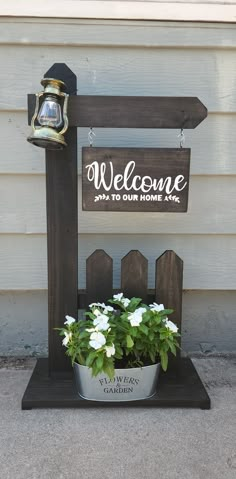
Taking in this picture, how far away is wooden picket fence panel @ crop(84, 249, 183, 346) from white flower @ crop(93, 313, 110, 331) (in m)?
0.23

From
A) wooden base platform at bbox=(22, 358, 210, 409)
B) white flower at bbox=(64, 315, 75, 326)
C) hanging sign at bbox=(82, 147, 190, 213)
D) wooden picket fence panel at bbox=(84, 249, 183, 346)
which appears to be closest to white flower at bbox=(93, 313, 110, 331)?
white flower at bbox=(64, 315, 75, 326)

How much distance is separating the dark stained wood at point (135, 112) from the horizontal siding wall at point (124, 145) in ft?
1.05

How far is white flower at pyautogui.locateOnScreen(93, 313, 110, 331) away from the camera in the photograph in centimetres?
166

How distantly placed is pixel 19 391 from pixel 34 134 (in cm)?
113

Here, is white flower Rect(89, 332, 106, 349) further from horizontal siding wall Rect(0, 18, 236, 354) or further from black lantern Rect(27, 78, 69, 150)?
black lantern Rect(27, 78, 69, 150)

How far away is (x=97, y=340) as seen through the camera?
1.61 m

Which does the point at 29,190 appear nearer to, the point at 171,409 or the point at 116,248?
the point at 116,248

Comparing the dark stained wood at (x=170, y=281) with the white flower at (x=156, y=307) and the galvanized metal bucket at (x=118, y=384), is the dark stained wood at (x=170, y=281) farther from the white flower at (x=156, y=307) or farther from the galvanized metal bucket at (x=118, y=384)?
the galvanized metal bucket at (x=118, y=384)

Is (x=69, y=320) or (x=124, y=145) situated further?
(x=124, y=145)

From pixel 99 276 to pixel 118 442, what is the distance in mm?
699

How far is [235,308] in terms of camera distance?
2344 millimetres

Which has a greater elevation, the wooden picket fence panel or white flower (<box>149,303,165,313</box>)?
the wooden picket fence panel

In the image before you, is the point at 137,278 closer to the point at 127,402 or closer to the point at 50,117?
the point at 127,402

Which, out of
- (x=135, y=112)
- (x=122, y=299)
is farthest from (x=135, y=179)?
(x=122, y=299)
